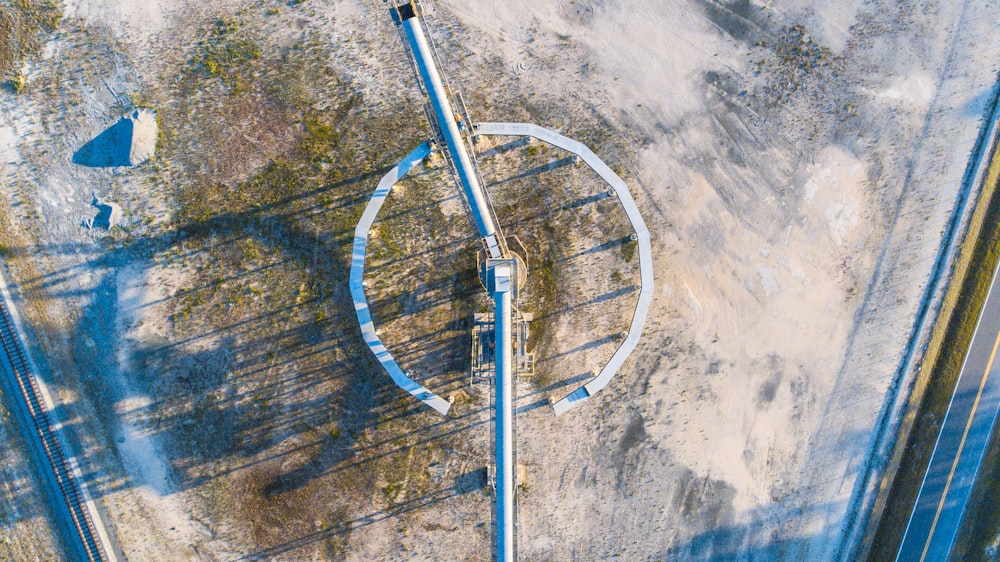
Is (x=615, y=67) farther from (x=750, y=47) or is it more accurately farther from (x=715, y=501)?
(x=715, y=501)

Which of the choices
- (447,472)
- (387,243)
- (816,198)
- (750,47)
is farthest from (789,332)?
(387,243)

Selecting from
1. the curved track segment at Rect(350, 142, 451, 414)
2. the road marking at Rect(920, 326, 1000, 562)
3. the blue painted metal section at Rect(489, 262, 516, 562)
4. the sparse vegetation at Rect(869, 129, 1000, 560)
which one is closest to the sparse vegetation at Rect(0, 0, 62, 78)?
the curved track segment at Rect(350, 142, 451, 414)

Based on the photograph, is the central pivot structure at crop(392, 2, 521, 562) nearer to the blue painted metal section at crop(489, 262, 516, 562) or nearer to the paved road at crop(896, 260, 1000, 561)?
the blue painted metal section at crop(489, 262, 516, 562)

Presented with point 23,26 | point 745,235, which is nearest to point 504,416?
point 745,235

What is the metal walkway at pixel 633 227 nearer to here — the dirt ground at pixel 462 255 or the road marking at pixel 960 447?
the dirt ground at pixel 462 255

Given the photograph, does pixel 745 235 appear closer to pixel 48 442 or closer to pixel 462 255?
pixel 462 255

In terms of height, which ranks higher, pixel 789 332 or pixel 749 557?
pixel 789 332
